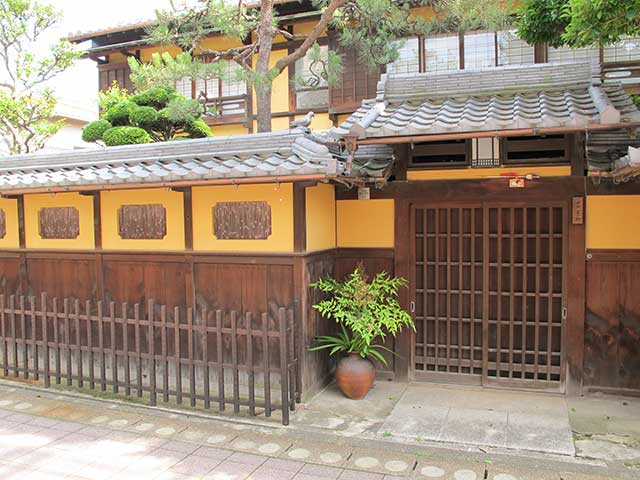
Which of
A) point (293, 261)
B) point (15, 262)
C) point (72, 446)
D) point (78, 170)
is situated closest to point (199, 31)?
point (78, 170)

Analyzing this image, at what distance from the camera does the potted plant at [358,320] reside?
736 cm

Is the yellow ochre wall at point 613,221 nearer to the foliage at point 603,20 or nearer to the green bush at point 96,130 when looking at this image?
the foliage at point 603,20

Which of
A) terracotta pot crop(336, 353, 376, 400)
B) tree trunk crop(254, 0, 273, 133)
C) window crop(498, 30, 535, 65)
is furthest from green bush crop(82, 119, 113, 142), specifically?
window crop(498, 30, 535, 65)

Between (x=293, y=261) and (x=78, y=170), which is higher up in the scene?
(x=78, y=170)

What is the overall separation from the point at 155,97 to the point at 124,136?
4.60ft

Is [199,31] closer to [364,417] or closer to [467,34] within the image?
[467,34]

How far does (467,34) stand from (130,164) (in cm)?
894

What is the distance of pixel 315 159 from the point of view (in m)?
6.43

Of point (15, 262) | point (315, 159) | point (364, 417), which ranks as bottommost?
point (364, 417)

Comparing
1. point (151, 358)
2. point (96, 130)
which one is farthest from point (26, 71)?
point (151, 358)

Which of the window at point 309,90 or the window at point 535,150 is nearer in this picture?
the window at point 535,150

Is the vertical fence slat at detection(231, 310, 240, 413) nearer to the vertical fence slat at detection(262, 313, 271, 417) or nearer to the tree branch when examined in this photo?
the vertical fence slat at detection(262, 313, 271, 417)

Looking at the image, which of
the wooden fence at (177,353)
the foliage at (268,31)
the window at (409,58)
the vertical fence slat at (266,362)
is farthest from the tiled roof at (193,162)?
the window at (409,58)

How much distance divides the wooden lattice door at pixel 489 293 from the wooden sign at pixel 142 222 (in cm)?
389
